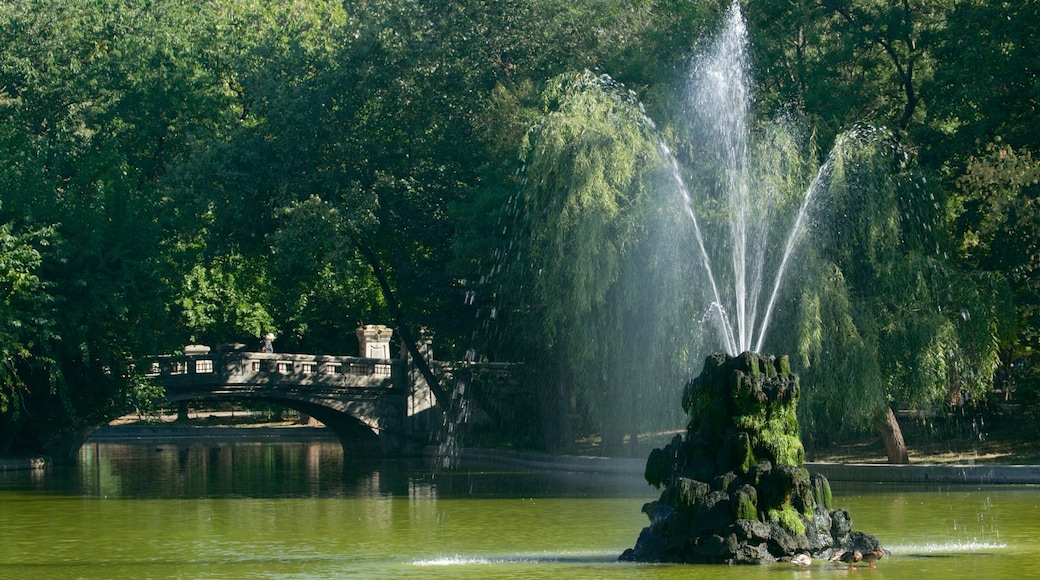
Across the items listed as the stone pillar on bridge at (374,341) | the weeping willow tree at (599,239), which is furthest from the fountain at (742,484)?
the stone pillar on bridge at (374,341)

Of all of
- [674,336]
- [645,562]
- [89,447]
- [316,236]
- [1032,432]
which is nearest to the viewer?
[645,562]

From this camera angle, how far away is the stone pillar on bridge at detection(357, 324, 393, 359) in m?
55.2

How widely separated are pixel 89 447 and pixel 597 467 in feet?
101

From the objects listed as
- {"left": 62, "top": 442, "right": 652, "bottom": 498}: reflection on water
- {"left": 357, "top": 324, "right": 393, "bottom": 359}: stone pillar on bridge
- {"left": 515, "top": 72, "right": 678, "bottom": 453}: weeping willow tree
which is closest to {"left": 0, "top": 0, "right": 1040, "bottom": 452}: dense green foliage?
{"left": 515, "top": 72, "right": 678, "bottom": 453}: weeping willow tree

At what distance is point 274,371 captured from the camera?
157 feet

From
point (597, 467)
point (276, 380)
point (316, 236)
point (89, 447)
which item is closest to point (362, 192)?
point (316, 236)

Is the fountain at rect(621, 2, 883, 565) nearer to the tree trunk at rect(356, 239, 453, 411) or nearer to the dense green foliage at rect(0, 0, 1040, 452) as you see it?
the dense green foliage at rect(0, 0, 1040, 452)

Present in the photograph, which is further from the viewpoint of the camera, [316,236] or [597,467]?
[316,236]

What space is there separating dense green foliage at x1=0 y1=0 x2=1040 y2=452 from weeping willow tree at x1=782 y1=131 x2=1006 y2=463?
7cm

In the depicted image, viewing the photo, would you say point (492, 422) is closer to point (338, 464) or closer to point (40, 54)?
point (338, 464)

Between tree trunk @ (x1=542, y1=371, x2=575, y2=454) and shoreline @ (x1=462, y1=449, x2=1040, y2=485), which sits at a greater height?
tree trunk @ (x1=542, y1=371, x2=575, y2=454)

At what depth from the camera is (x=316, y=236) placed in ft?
140

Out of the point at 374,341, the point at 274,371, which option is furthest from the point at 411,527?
the point at 374,341

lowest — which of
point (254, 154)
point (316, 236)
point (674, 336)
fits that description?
point (674, 336)
